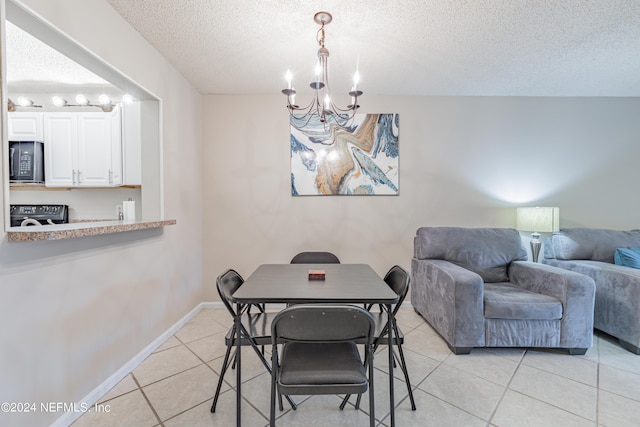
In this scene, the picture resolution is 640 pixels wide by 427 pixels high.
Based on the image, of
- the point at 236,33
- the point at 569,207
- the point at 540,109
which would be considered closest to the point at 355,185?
the point at 236,33

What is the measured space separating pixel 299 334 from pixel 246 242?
2.26 m

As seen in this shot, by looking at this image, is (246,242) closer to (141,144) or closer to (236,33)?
(141,144)

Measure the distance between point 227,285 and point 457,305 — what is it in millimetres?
1789

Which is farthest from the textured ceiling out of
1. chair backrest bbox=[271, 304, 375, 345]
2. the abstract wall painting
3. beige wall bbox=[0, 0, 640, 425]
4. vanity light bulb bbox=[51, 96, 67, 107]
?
chair backrest bbox=[271, 304, 375, 345]

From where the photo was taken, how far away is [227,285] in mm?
1771

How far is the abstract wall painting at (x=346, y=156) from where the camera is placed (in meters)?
3.25

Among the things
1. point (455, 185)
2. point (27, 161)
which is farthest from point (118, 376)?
point (455, 185)

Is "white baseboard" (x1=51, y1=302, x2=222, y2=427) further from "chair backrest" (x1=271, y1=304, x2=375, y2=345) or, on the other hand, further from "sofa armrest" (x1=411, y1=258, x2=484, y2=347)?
"sofa armrest" (x1=411, y1=258, x2=484, y2=347)

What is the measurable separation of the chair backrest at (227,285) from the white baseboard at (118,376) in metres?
0.97

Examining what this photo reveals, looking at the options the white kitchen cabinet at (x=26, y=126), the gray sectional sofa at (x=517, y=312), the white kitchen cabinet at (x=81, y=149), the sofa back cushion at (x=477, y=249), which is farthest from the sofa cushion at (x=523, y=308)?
the white kitchen cabinet at (x=26, y=126)

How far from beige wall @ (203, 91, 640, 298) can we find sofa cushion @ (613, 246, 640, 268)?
0.65 m

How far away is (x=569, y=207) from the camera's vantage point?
11.0 feet

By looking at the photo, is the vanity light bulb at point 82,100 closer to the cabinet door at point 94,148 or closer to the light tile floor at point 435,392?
the cabinet door at point 94,148

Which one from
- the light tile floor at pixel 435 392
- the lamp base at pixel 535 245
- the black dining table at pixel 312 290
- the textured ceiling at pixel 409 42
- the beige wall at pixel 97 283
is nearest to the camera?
the beige wall at pixel 97 283
